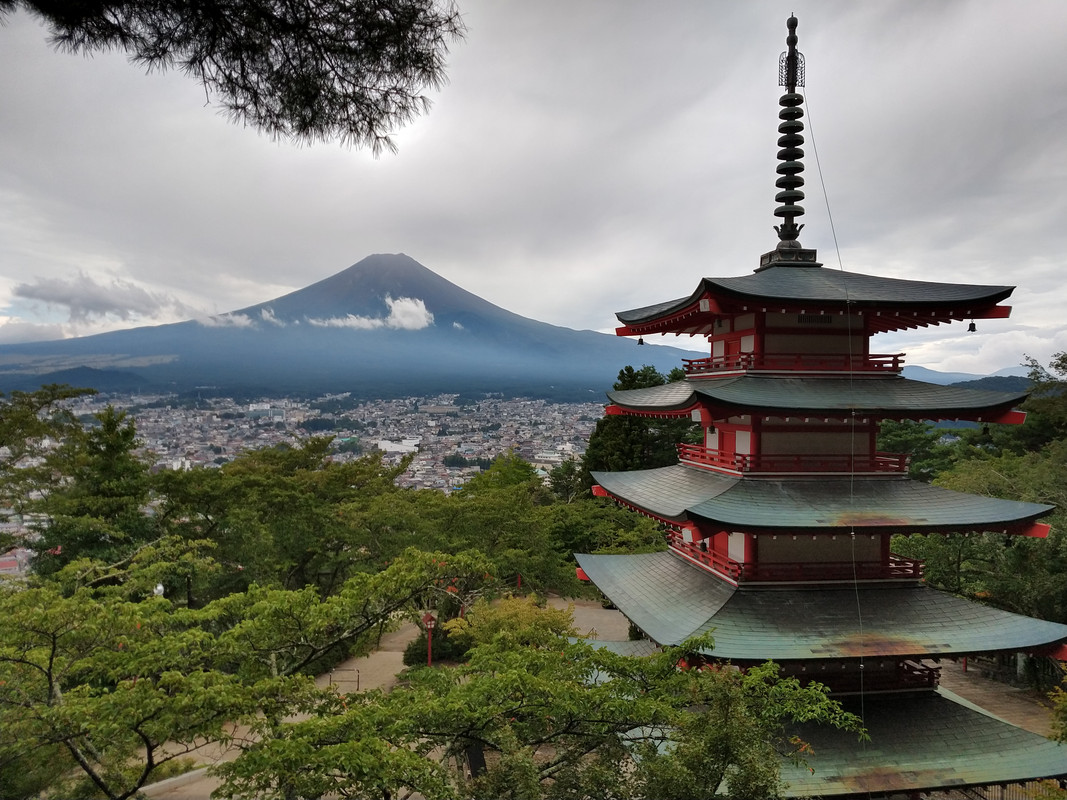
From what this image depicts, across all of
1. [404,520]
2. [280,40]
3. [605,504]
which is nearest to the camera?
[280,40]

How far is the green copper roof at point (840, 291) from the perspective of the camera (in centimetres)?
845

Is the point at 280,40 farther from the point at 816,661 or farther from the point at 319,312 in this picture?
the point at 319,312

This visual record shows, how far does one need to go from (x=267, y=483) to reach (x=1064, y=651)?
19.7m

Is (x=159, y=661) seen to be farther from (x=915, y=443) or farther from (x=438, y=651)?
(x=915, y=443)

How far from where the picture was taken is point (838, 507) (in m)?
8.32

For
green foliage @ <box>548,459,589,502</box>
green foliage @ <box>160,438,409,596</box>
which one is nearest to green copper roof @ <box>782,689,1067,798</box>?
green foliage @ <box>160,438,409,596</box>

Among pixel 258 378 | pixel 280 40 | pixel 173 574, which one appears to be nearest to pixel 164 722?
pixel 280 40

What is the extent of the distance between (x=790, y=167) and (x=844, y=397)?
4.41m

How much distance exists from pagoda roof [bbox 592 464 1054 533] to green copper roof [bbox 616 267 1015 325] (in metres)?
2.75

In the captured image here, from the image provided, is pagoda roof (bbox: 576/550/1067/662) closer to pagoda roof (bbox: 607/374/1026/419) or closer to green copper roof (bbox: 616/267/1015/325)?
pagoda roof (bbox: 607/374/1026/419)

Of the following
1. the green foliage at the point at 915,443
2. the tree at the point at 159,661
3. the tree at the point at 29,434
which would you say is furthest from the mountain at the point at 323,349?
the green foliage at the point at 915,443

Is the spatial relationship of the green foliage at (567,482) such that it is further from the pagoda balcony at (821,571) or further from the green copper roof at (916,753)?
the green copper roof at (916,753)

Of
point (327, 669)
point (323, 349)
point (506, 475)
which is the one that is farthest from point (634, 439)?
point (323, 349)

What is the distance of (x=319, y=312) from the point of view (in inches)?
6339
